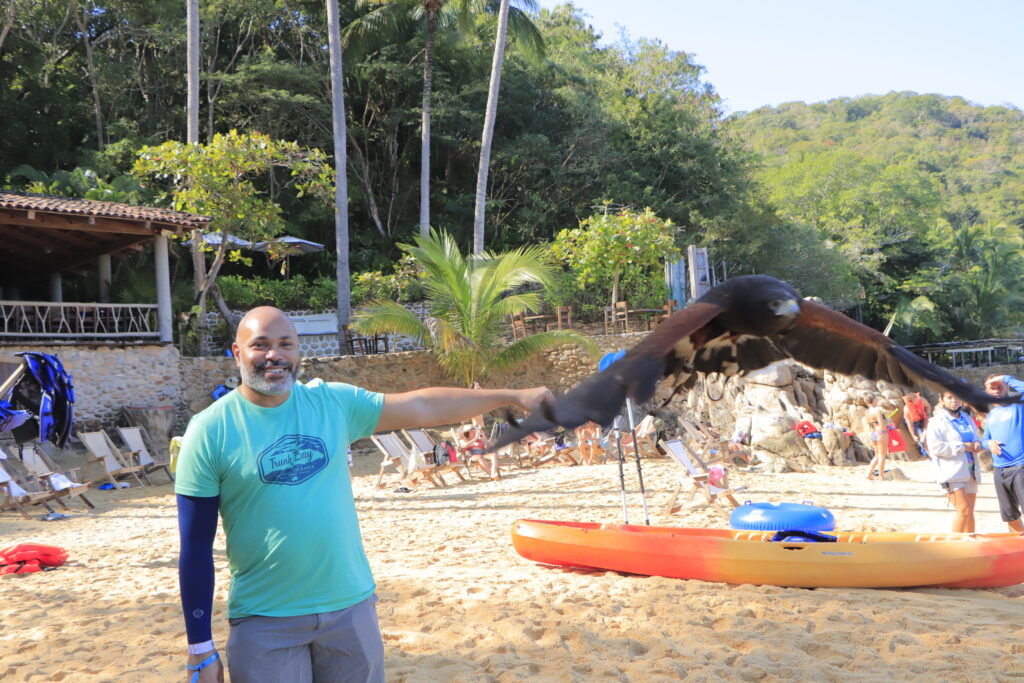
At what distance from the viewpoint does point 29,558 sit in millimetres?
6645

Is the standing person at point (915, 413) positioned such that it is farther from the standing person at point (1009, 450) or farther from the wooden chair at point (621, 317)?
the standing person at point (1009, 450)

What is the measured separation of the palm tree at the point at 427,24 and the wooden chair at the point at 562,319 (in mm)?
3873

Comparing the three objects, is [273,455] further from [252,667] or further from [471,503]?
[471,503]

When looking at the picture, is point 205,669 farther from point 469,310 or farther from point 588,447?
point 469,310

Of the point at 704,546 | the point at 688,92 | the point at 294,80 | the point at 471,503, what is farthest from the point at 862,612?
the point at 688,92

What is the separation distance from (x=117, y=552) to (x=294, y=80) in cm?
1954

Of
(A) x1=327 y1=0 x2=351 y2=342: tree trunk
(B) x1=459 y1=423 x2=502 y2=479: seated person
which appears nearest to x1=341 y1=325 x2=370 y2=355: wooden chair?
(A) x1=327 y1=0 x2=351 y2=342: tree trunk

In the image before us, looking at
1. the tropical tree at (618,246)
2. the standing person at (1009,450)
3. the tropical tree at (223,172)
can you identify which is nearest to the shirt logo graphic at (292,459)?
the standing person at (1009,450)

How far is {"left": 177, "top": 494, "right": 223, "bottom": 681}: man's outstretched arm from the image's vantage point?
2.07 metres

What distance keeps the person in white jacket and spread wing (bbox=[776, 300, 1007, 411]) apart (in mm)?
3365

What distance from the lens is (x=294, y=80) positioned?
23.9m

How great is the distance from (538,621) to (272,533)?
125 inches

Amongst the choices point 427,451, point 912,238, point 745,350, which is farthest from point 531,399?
point 912,238

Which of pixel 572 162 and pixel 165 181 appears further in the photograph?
pixel 572 162
